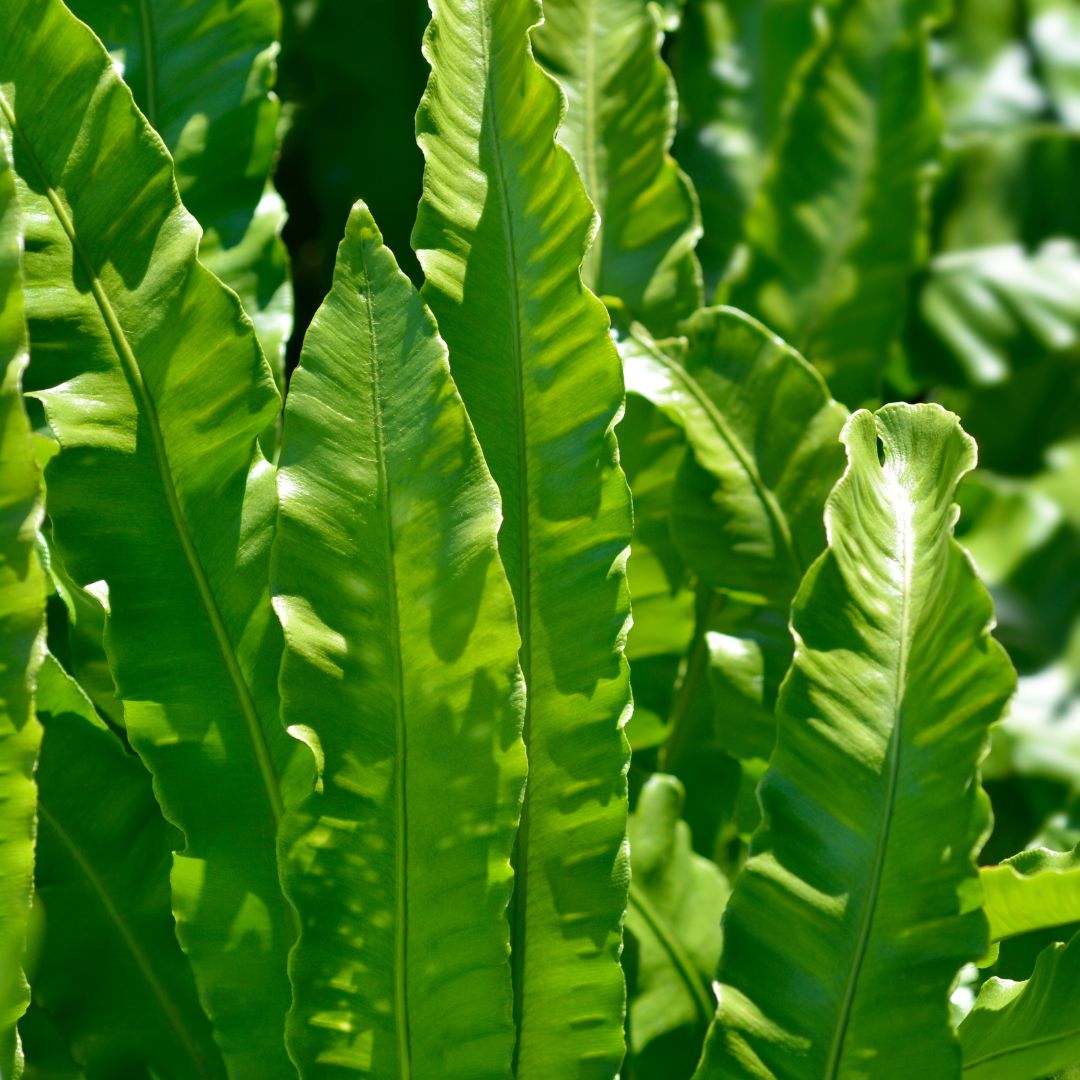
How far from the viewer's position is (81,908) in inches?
24.8

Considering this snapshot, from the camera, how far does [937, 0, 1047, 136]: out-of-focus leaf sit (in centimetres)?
126

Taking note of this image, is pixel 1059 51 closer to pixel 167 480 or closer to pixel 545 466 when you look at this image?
pixel 545 466

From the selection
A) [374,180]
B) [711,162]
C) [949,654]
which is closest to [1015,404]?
[711,162]

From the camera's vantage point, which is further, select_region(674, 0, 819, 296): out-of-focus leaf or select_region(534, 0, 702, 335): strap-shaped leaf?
select_region(674, 0, 819, 296): out-of-focus leaf

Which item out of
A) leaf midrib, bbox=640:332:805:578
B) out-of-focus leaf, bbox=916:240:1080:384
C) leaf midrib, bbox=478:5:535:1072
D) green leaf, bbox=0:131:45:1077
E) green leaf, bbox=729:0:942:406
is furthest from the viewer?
out-of-focus leaf, bbox=916:240:1080:384

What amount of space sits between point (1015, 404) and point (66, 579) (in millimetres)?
941

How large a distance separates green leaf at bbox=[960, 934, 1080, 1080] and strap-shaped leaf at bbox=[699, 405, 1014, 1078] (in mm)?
61

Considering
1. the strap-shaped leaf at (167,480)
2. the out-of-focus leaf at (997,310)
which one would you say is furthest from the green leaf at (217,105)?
the out-of-focus leaf at (997,310)

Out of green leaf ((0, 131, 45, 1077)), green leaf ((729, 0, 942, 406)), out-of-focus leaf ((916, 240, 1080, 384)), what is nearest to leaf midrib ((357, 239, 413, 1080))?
green leaf ((0, 131, 45, 1077))

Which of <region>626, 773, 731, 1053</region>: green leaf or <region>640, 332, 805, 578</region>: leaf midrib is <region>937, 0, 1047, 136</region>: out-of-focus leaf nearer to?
<region>640, 332, 805, 578</region>: leaf midrib

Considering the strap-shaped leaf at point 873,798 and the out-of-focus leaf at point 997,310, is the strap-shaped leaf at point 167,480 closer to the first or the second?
the strap-shaped leaf at point 873,798

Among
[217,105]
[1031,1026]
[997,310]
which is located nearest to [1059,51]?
[997,310]

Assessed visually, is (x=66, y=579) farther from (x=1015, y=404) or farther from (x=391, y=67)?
(x=1015, y=404)

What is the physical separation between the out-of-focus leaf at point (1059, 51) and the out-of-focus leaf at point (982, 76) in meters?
0.02
